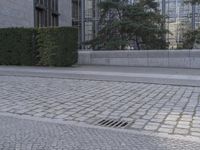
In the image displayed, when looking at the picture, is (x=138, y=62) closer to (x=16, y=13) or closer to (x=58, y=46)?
(x=58, y=46)

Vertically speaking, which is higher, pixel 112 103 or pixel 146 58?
pixel 146 58

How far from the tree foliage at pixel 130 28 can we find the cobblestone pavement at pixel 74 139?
60.9 ft

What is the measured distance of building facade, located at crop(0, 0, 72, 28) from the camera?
27375mm

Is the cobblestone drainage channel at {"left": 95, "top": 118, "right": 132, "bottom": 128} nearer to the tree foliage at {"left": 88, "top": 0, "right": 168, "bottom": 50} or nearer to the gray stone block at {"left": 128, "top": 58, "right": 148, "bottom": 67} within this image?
the gray stone block at {"left": 128, "top": 58, "right": 148, "bottom": 67}

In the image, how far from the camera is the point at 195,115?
7.63 meters

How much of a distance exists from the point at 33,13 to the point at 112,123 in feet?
87.0

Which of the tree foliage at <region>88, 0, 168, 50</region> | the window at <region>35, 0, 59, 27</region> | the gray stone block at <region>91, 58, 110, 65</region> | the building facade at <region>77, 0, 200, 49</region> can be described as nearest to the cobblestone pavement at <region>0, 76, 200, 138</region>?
the gray stone block at <region>91, 58, 110, 65</region>

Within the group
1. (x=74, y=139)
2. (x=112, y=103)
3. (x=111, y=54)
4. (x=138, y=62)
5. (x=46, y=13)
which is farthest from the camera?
(x=46, y=13)

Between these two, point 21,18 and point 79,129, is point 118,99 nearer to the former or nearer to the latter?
point 79,129

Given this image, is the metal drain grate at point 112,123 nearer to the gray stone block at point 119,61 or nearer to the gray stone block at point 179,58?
the gray stone block at point 179,58

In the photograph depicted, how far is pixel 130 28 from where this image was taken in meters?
25.7

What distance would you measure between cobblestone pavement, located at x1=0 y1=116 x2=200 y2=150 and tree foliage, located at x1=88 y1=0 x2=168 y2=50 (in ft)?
60.9

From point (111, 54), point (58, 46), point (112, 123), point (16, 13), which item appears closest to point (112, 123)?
point (112, 123)

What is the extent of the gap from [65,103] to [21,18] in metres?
22.1
